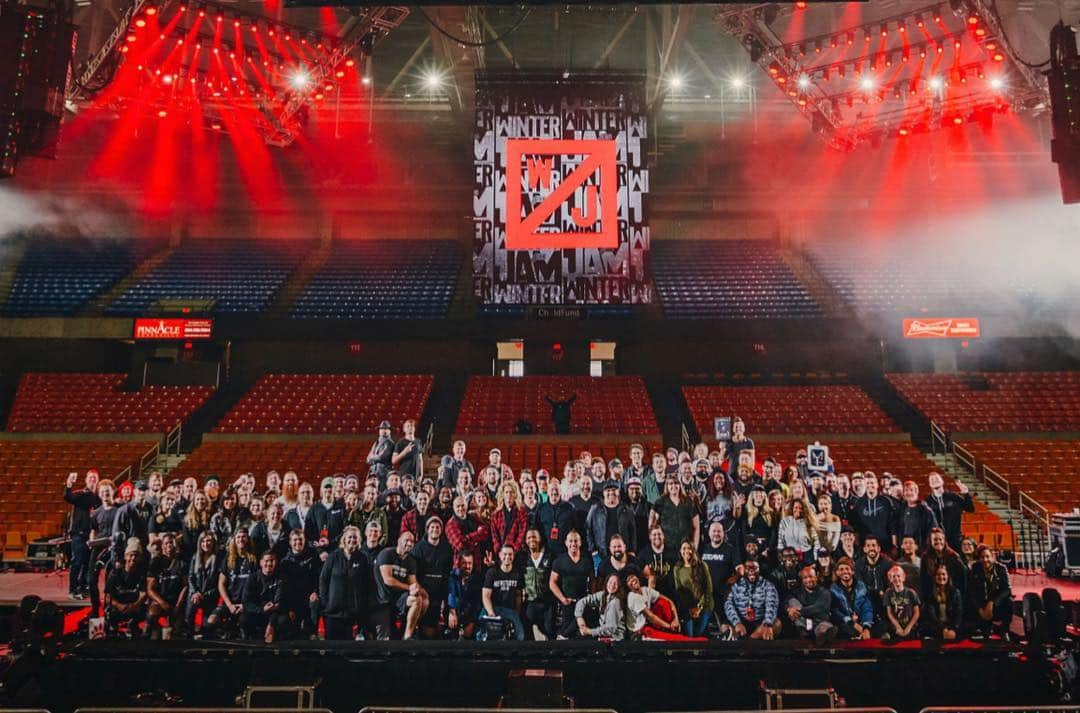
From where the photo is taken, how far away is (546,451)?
44.6 ft

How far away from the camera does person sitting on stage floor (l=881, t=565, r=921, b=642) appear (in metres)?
5.65

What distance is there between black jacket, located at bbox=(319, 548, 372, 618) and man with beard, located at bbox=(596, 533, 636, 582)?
2312 millimetres

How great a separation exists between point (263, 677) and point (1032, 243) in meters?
24.4

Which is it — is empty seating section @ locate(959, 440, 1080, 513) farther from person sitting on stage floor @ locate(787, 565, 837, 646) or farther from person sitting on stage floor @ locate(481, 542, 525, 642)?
person sitting on stage floor @ locate(481, 542, 525, 642)

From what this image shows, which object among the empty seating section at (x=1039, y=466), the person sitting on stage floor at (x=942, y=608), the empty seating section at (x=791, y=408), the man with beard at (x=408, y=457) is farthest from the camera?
the empty seating section at (x=791, y=408)

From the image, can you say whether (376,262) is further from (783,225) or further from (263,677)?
(263,677)

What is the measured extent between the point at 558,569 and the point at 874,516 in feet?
11.9

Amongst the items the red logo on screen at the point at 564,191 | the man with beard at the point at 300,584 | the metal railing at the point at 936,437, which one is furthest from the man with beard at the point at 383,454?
the metal railing at the point at 936,437

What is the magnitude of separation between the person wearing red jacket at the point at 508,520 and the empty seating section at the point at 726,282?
12008 mm

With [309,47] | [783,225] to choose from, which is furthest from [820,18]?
[309,47]

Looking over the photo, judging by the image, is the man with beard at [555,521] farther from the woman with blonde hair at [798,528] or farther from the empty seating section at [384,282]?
the empty seating section at [384,282]

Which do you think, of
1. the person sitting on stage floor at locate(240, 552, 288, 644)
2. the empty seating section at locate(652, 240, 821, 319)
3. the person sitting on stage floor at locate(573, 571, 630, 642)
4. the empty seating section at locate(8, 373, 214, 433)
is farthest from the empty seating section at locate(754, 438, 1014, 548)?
the empty seating section at locate(8, 373, 214, 433)

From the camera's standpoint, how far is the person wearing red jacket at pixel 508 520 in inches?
252

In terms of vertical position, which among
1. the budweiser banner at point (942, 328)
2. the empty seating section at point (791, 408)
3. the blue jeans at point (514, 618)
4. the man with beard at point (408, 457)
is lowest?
the blue jeans at point (514, 618)
